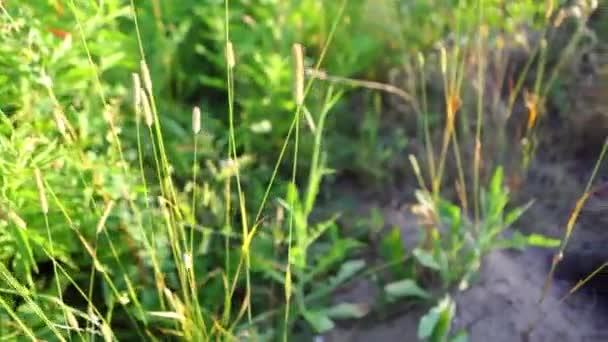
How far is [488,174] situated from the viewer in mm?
2070

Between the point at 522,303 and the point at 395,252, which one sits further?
the point at 395,252

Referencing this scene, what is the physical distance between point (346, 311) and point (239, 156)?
58 centimetres

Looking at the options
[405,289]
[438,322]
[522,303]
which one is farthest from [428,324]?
[522,303]

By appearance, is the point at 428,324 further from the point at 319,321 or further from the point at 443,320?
the point at 319,321

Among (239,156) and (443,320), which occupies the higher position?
(239,156)

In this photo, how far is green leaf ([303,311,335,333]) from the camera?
66.2 inches

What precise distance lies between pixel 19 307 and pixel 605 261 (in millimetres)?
1214

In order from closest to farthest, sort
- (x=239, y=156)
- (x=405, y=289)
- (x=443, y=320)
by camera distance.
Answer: (x=443, y=320), (x=405, y=289), (x=239, y=156)

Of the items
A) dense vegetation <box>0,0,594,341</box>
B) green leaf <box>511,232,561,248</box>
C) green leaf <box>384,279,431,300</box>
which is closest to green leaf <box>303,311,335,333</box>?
dense vegetation <box>0,0,594,341</box>

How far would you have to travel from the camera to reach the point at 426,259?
1.72 metres

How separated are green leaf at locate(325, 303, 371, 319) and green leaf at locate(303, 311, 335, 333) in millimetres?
26

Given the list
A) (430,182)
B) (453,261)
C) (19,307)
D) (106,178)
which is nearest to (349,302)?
(453,261)

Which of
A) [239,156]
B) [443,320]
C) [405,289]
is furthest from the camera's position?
[239,156]

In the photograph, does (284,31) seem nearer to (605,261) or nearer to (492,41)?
(492,41)
